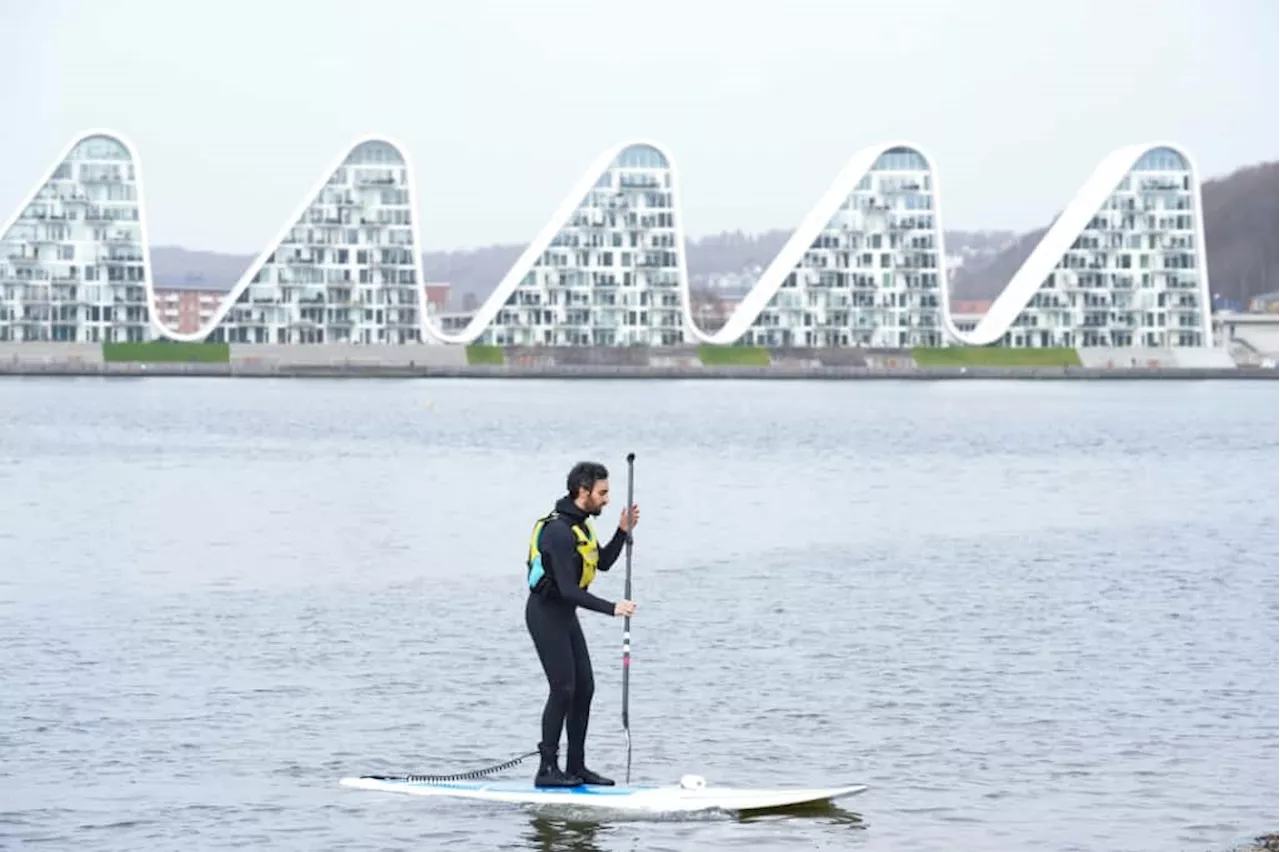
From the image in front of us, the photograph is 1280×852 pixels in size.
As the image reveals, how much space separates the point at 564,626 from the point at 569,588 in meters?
0.59

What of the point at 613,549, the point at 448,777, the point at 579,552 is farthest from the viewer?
the point at 448,777

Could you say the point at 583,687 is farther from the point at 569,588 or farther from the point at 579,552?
the point at 579,552

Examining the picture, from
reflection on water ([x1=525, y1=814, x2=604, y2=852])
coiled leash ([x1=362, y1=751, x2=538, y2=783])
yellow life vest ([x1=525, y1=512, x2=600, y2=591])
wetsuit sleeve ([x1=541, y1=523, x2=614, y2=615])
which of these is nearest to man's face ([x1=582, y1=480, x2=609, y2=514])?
yellow life vest ([x1=525, y1=512, x2=600, y2=591])

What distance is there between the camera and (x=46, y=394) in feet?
536

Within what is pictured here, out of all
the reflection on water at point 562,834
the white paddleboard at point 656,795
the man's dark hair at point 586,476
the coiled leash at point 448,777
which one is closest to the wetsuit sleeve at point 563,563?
the man's dark hair at point 586,476

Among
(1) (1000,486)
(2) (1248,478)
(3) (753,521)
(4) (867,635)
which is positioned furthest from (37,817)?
(2) (1248,478)

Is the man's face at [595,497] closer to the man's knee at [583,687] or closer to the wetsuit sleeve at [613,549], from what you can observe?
the wetsuit sleeve at [613,549]

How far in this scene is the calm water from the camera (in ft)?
64.5

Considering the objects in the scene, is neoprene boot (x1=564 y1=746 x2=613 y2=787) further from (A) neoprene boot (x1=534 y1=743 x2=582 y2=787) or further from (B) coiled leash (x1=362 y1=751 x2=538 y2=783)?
(B) coiled leash (x1=362 y1=751 x2=538 y2=783)

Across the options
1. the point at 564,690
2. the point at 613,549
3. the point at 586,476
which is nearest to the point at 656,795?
the point at 564,690

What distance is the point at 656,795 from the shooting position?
1944cm

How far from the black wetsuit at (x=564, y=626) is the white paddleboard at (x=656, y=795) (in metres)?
0.25

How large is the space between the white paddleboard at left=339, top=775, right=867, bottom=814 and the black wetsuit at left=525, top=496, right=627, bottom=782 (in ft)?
0.81

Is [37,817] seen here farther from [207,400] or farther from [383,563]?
[207,400]
